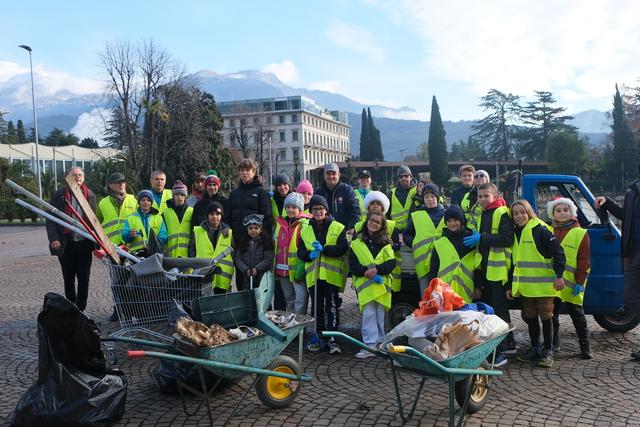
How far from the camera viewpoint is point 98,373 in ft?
13.9

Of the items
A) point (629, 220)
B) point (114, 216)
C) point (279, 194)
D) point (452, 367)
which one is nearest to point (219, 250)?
point (279, 194)

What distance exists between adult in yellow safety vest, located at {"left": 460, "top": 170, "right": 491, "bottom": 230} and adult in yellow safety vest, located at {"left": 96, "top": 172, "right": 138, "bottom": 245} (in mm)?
4494

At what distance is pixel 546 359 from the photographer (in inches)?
221

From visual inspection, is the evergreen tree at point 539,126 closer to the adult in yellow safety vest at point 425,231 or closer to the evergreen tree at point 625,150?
the evergreen tree at point 625,150

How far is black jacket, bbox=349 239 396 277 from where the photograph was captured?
5.99 meters

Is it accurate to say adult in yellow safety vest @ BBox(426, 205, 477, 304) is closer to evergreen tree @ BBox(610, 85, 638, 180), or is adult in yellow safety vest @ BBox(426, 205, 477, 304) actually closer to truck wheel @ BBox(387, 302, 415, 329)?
truck wheel @ BBox(387, 302, 415, 329)

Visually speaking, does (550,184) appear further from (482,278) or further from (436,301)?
(436,301)

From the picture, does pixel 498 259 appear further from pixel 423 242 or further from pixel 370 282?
pixel 370 282

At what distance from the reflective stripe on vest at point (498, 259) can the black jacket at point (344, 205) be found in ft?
6.21

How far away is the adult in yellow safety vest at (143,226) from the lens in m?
6.96

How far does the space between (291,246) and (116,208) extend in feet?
8.82

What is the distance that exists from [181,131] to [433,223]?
Result: 38881 mm

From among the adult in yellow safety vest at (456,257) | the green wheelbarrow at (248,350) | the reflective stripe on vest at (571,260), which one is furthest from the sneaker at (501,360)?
the green wheelbarrow at (248,350)

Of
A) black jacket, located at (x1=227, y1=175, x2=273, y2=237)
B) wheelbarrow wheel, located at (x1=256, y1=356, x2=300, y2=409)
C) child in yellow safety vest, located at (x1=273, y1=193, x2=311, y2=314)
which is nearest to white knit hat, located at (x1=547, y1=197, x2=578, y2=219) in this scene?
child in yellow safety vest, located at (x1=273, y1=193, x2=311, y2=314)
